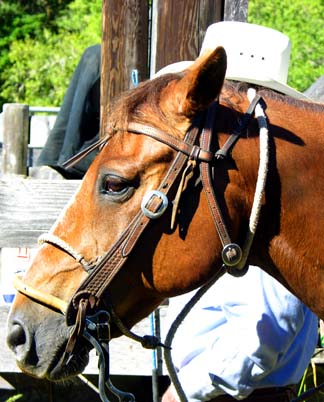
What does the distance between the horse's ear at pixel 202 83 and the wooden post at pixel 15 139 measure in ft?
7.18

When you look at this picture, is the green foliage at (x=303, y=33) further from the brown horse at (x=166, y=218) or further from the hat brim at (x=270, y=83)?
the brown horse at (x=166, y=218)

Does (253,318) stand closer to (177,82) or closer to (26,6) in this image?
(177,82)

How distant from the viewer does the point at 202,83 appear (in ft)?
9.17

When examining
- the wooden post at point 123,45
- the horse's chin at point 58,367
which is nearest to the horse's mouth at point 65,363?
the horse's chin at point 58,367

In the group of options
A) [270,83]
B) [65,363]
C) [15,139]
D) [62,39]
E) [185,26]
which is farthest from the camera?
[62,39]

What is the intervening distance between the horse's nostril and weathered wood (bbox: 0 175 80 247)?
146 centimetres

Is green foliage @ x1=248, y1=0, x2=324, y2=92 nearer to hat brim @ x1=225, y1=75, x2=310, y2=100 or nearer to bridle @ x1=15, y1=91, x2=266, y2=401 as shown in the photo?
hat brim @ x1=225, y1=75, x2=310, y2=100

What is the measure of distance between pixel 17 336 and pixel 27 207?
1.53 m

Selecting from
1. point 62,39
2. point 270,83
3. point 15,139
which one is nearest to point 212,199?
point 270,83

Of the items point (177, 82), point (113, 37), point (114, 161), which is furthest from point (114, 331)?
point (113, 37)

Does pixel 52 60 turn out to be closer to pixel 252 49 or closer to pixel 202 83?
pixel 252 49

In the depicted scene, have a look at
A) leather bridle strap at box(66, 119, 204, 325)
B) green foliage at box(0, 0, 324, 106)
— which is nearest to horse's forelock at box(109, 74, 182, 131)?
leather bridle strap at box(66, 119, 204, 325)

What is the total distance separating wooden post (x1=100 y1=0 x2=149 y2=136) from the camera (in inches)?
171

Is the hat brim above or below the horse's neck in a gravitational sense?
above
